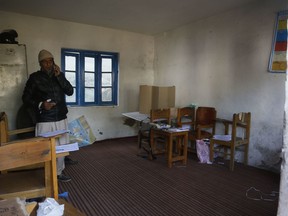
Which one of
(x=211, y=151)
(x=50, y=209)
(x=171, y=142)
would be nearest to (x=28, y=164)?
(x=50, y=209)

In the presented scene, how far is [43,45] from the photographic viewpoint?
14.1 ft

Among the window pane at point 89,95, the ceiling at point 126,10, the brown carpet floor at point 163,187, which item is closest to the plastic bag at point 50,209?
the brown carpet floor at point 163,187

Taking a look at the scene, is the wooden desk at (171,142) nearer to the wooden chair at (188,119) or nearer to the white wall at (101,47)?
the wooden chair at (188,119)

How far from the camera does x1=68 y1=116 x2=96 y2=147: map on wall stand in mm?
4629

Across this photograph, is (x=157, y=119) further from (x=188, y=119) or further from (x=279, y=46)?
(x=279, y=46)

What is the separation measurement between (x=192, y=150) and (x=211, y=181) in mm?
1049

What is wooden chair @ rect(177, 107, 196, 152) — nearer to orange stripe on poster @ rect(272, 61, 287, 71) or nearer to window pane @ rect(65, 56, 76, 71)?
orange stripe on poster @ rect(272, 61, 287, 71)

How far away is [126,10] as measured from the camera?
385 cm

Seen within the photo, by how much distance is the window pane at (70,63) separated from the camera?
4.65 meters

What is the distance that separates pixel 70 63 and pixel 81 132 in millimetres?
1386

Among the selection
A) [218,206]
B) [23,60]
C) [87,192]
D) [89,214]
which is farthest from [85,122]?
[218,206]

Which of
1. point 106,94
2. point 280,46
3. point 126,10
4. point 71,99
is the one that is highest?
point 126,10

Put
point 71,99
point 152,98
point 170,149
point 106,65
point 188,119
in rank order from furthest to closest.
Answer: point 106,65
point 71,99
point 152,98
point 188,119
point 170,149

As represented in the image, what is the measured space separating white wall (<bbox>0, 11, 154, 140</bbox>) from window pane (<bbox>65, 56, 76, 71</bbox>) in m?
0.23
